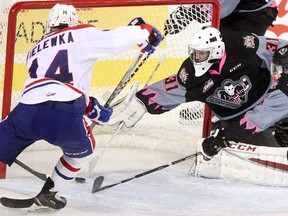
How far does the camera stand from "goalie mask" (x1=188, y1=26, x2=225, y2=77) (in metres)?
3.23

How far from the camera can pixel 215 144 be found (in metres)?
3.34

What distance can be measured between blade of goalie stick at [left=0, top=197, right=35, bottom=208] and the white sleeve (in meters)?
0.60

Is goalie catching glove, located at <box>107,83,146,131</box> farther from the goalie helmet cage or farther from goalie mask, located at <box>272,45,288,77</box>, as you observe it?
goalie mask, located at <box>272,45,288,77</box>

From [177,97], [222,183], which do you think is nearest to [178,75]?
[177,97]

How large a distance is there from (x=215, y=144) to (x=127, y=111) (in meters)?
0.42

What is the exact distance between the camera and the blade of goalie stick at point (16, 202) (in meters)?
2.91

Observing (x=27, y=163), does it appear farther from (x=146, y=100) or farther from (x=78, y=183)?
(x=146, y=100)

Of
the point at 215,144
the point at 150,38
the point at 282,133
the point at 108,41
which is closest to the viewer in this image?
the point at 108,41

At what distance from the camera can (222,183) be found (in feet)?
11.4

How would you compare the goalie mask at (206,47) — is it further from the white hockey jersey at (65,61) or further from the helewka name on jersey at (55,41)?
the helewka name on jersey at (55,41)

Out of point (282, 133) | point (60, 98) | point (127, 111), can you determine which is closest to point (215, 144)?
point (127, 111)

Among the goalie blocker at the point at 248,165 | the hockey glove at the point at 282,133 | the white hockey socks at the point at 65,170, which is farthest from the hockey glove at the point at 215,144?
the white hockey socks at the point at 65,170

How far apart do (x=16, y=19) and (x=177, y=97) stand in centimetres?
78

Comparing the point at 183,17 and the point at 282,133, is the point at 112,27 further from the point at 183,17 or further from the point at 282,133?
the point at 282,133
